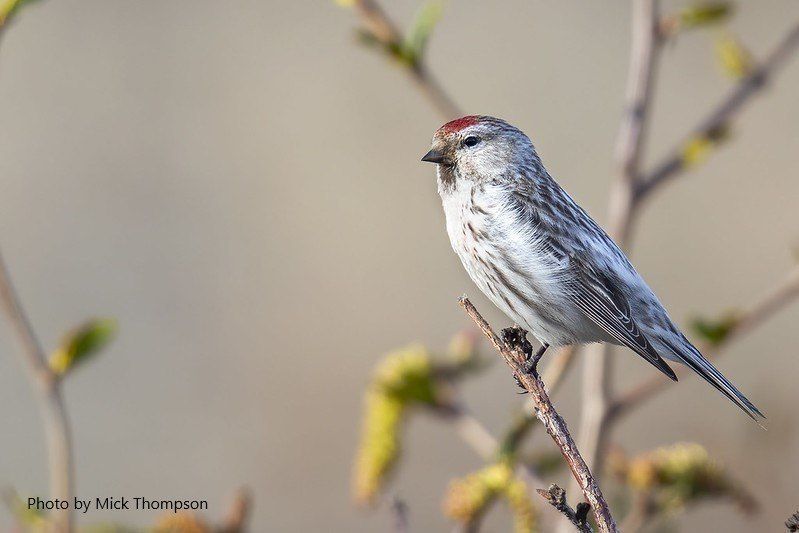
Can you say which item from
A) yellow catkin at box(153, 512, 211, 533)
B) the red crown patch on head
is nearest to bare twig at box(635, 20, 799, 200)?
the red crown patch on head

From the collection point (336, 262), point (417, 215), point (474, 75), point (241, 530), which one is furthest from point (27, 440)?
point (241, 530)

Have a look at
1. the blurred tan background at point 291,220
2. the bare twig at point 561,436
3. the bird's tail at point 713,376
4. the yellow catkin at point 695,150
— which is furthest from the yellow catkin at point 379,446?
the blurred tan background at point 291,220

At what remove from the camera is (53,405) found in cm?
217

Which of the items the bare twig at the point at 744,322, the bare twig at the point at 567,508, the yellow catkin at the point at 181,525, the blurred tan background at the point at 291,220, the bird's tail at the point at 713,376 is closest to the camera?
the bare twig at the point at 567,508

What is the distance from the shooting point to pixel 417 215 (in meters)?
8.02

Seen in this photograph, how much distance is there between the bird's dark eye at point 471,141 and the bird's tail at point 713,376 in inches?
37.3

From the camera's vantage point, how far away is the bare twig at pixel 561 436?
1.78 metres

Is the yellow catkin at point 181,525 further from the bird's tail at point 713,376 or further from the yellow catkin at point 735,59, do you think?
the yellow catkin at point 735,59

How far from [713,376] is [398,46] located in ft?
4.40

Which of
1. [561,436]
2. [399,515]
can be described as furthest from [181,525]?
[561,436]

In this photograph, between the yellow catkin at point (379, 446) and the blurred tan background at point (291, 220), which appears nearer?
the yellow catkin at point (379, 446)

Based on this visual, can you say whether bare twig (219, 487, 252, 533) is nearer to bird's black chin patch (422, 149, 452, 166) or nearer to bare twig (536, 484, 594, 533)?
bare twig (536, 484, 594, 533)

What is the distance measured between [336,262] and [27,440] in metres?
2.42

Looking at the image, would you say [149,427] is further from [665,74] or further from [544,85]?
[665,74]
